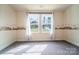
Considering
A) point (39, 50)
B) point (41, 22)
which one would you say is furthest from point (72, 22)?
point (39, 50)

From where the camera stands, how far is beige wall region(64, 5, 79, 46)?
412 cm

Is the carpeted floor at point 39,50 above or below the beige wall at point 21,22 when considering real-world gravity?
below

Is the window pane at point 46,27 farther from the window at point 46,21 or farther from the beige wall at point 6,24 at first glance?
the beige wall at point 6,24

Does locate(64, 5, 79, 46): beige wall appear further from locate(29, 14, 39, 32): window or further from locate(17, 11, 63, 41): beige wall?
locate(29, 14, 39, 32): window

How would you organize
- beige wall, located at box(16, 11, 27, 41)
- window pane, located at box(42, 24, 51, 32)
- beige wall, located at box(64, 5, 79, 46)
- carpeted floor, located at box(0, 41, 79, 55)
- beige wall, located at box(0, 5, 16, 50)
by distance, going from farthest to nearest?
window pane, located at box(42, 24, 51, 32) → beige wall, located at box(16, 11, 27, 41) → beige wall, located at box(64, 5, 79, 46) → beige wall, located at box(0, 5, 16, 50) → carpeted floor, located at box(0, 41, 79, 55)

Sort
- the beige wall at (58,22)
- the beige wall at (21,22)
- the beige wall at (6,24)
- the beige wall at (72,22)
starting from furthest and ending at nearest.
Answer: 1. the beige wall at (58,22)
2. the beige wall at (21,22)
3. the beige wall at (72,22)
4. the beige wall at (6,24)

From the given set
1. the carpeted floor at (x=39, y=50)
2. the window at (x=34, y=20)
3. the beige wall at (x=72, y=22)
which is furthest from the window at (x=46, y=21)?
the carpeted floor at (x=39, y=50)

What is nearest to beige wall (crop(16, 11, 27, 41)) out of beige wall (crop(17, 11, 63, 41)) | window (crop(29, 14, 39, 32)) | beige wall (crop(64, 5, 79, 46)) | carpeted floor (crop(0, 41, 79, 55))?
beige wall (crop(17, 11, 63, 41))

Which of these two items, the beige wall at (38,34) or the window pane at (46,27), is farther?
the window pane at (46,27)

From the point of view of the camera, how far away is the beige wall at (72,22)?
4.12 metres

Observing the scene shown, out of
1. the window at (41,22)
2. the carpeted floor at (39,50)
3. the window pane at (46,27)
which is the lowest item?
the carpeted floor at (39,50)

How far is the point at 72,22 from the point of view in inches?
179

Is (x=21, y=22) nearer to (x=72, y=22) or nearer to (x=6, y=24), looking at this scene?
(x=6, y=24)

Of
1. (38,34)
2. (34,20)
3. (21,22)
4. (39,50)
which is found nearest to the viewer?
(39,50)
